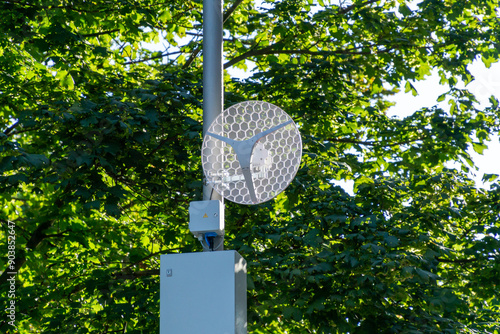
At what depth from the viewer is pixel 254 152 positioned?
3.00 m

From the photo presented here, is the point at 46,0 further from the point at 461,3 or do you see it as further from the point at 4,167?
the point at 461,3

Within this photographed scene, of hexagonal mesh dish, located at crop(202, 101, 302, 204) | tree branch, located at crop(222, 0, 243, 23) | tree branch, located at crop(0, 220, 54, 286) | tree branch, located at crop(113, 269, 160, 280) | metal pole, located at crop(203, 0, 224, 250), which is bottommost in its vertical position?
tree branch, located at crop(113, 269, 160, 280)

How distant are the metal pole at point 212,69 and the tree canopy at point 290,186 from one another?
2023 millimetres

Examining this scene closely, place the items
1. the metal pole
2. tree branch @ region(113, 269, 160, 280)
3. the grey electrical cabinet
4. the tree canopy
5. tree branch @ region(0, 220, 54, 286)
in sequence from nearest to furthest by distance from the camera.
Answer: the grey electrical cabinet < the metal pole < the tree canopy < tree branch @ region(113, 269, 160, 280) < tree branch @ region(0, 220, 54, 286)

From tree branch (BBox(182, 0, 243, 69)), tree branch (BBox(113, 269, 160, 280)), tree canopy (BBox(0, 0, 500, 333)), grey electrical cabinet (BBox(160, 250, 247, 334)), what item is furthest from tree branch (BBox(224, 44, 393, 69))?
grey electrical cabinet (BBox(160, 250, 247, 334))

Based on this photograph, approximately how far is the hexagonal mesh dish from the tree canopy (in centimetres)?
197

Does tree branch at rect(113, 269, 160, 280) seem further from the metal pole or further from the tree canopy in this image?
the metal pole

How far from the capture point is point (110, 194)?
18.2 feet

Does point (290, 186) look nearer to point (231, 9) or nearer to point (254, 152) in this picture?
point (254, 152)

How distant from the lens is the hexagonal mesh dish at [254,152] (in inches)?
120

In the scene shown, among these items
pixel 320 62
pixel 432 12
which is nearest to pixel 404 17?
pixel 432 12

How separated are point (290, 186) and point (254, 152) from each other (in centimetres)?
281

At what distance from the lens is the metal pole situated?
10.6ft

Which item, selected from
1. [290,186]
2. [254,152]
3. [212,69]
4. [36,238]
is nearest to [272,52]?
[290,186]
